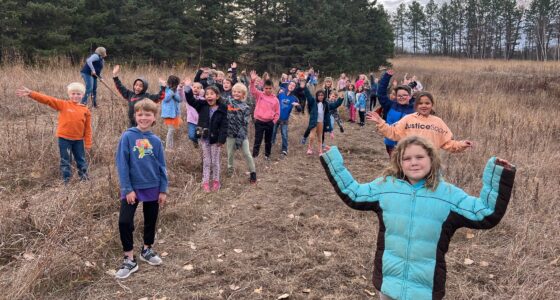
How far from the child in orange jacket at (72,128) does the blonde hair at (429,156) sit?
4254 millimetres

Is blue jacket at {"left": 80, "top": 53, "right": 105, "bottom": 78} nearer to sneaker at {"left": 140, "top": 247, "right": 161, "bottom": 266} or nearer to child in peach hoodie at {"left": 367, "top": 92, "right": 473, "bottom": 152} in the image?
sneaker at {"left": 140, "top": 247, "right": 161, "bottom": 266}

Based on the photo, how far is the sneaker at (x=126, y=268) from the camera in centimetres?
350

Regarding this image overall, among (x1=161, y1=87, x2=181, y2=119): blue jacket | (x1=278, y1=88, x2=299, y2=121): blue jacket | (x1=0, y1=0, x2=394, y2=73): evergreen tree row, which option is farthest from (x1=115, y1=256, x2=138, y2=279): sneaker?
(x1=0, y1=0, x2=394, y2=73): evergreen tree row

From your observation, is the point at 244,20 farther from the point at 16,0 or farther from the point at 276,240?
the point at 276,240

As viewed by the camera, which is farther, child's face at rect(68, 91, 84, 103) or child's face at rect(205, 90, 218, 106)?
child's face at rect(205, 90, 218, 106)

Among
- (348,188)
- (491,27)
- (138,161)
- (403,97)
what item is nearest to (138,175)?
(138,161)

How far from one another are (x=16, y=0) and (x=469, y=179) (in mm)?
18439

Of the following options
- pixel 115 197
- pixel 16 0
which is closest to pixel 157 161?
pixel 115 197

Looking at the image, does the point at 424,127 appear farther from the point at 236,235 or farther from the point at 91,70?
the point at 91,70

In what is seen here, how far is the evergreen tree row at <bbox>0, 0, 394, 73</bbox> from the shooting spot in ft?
54.9

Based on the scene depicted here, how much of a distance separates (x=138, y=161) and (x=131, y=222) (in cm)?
57

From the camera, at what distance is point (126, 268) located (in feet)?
11.7

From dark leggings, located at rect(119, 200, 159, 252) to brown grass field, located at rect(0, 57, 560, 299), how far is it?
1.00 ft

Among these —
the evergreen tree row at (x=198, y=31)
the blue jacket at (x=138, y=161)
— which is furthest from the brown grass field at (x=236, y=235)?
the evergreen tree row at (x=198, y=31)
